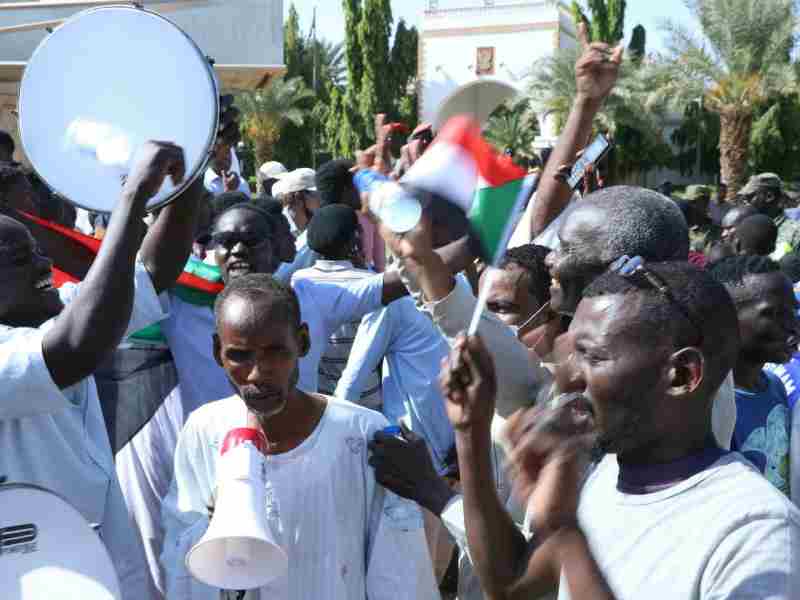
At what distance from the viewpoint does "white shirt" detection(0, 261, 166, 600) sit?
2518 millimetres

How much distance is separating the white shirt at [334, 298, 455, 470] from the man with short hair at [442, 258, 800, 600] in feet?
9.93

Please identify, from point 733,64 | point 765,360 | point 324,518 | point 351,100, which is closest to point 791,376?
point 765,360

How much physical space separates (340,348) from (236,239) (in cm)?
125

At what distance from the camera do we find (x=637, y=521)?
1865 millimetres

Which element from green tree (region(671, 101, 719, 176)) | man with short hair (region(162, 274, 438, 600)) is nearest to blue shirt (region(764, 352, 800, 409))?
man with short hair (region(162, 274, 438, 600))

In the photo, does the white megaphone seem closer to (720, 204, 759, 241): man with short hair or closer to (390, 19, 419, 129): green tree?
(720, 204, 759, 241): man with short hair

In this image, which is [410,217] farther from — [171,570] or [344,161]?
[344,161]

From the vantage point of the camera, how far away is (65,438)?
2902 millimetres

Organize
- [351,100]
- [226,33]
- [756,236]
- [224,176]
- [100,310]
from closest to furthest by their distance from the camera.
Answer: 1. [100,310]
2. [756,236]
3. [224,176]
4. [226,33]
5. [351,100]

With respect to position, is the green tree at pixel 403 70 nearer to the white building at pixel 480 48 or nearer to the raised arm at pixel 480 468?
the white building at pixel 480 48

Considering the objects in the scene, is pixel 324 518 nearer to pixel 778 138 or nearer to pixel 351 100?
pixel 778 138

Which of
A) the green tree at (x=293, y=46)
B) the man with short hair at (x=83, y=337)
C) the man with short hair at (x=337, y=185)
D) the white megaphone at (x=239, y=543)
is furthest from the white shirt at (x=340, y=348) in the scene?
the green tree at (x=293, y=46)

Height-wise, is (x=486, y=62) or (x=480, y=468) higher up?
(x=480, y=468)

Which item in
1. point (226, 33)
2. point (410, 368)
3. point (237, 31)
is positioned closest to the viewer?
point (410, 368)
